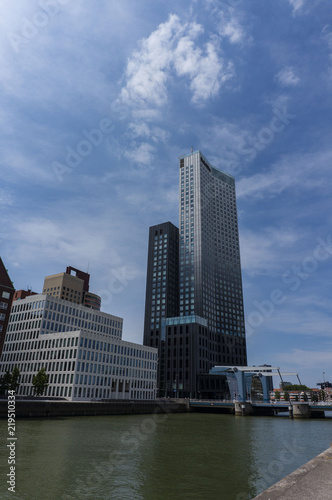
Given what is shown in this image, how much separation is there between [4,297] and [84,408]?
122ft

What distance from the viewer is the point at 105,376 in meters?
117

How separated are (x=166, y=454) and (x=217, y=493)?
556 inches

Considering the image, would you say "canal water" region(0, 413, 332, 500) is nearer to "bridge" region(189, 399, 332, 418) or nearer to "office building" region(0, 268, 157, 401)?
"office building" region(0, 268, 157, 401)

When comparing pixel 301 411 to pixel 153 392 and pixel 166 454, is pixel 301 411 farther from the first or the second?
pixel 166 454

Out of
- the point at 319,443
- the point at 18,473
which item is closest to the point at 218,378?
the point at 319,443

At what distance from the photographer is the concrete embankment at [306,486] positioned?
1198 centimetres

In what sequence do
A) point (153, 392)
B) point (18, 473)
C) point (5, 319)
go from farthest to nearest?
point (153, 392) < point (5, 319) < point (18, 473)

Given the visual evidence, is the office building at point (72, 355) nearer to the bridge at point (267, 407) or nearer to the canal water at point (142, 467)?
the bridge at point (267, 407)

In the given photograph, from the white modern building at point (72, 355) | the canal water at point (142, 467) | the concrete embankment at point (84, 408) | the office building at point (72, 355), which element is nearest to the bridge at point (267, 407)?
the concrete embankment at point (84, 408)

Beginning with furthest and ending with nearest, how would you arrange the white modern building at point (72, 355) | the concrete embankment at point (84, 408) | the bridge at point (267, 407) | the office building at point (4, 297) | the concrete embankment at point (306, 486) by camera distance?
the bridge at point (267, 407) → the white modern building at point (72, 355) → the office building at point (4, 297) → the concrete embankment at point (84, 408) → the concrete embankment at point (306, 486)

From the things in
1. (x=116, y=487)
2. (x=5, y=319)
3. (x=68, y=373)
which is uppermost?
(x=5, y=319)

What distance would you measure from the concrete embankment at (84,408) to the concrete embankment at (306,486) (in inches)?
2256

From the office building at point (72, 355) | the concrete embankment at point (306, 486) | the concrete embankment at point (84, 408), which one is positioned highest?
the office building at point (72, 355)

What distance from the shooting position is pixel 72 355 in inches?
4225
